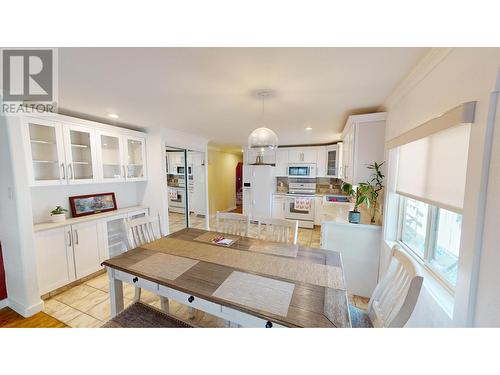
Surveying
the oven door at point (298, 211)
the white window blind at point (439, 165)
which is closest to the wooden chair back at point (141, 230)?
the white window blind at point (439, 165)

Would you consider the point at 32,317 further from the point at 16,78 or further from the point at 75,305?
the point at 16,78

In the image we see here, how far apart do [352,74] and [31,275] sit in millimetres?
3441

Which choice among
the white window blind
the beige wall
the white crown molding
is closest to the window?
the white window blind

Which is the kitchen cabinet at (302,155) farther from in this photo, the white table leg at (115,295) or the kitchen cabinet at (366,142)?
the white table leg at (115,295)

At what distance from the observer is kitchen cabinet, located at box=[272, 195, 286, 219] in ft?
15.9

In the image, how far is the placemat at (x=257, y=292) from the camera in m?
0.92

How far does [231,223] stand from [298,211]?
289cm

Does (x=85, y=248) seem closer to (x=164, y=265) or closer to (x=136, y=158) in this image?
(x=136, y=158)

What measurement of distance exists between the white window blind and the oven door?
9.87ft

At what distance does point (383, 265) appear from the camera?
1.88 metres

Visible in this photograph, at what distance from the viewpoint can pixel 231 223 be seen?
219 cm

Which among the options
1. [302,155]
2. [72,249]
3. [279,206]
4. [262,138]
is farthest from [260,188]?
[72,249]

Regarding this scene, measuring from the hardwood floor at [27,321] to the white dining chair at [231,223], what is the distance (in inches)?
65.4
